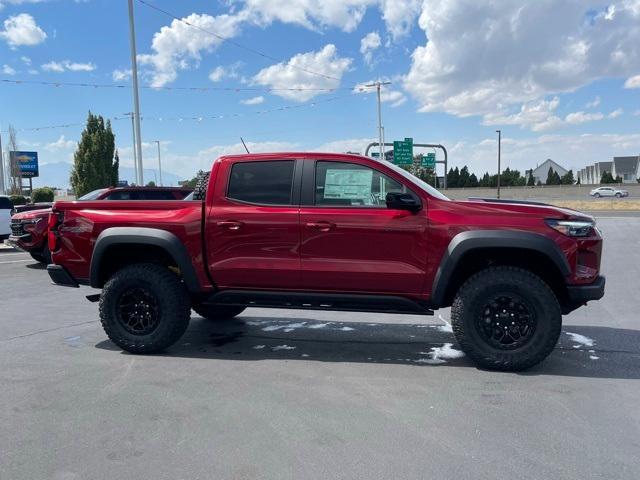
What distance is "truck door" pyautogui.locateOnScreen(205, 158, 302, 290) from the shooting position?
514 cm

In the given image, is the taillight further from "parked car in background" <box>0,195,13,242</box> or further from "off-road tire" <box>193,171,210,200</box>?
"parked car in background" <box>0,195,13,242</box>

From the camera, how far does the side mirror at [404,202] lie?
4.87 metres

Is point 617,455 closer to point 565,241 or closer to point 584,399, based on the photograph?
point 584,399

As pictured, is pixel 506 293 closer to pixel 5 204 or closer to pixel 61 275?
pixel 61 275

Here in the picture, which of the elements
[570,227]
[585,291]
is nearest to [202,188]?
[570,227]

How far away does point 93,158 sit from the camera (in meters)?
44.9

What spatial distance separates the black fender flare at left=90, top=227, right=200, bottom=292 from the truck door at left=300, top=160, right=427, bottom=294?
1.10 m

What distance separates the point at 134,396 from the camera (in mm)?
4320

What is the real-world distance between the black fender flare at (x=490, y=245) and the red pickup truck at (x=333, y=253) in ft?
0.04

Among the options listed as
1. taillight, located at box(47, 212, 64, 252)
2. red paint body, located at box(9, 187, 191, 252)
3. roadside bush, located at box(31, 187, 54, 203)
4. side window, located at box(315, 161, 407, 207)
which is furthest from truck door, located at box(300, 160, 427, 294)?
roadside bush, located at box(31, 187, 54, 203)

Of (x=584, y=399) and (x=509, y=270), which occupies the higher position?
(x=509, y=270)

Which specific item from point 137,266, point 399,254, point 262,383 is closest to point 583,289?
point 399,254

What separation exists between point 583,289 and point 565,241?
1.44ft

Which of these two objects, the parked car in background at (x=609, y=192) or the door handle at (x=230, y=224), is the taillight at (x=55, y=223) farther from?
the parked car in background at (x=609, y=192)
